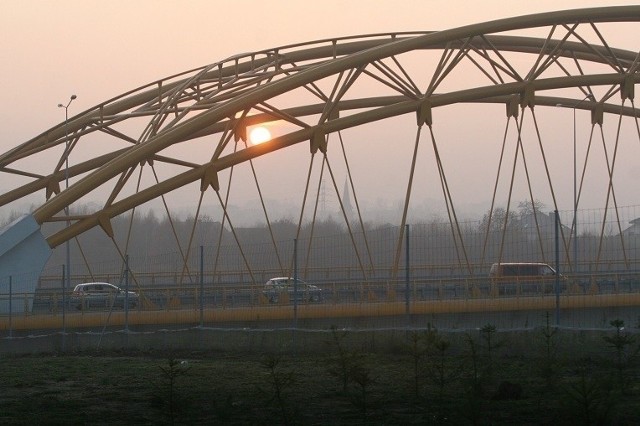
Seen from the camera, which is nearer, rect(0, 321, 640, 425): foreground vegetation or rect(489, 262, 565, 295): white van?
rect(0, 321, 640, 425): foreground vegetation

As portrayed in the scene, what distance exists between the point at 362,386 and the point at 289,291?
72.1 feet

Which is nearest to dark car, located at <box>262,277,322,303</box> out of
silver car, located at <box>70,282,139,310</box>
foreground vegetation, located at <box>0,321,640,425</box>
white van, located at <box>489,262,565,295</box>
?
silver car, located at <box>70,282,139,310</box>

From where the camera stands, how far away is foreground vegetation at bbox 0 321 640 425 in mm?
14602

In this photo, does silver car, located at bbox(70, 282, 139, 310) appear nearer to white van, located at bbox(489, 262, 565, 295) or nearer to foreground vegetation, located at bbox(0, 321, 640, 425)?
white van, located at bbox(489, 262, 565, 295)

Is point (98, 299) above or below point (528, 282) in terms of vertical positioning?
below

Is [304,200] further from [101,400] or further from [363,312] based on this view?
[101,400]

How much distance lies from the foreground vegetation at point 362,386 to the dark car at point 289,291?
11399mm

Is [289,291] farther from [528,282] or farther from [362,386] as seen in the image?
[362,386]

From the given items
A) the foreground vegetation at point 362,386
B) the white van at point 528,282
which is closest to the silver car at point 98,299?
the white van at point 528,282

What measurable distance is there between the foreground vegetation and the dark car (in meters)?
11.4

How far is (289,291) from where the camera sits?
121ft

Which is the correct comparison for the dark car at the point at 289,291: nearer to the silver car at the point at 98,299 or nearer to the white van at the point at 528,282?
the silver car at the point at 98,299

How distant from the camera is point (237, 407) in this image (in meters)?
15.9

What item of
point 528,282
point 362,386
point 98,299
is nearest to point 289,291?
point 98,299
